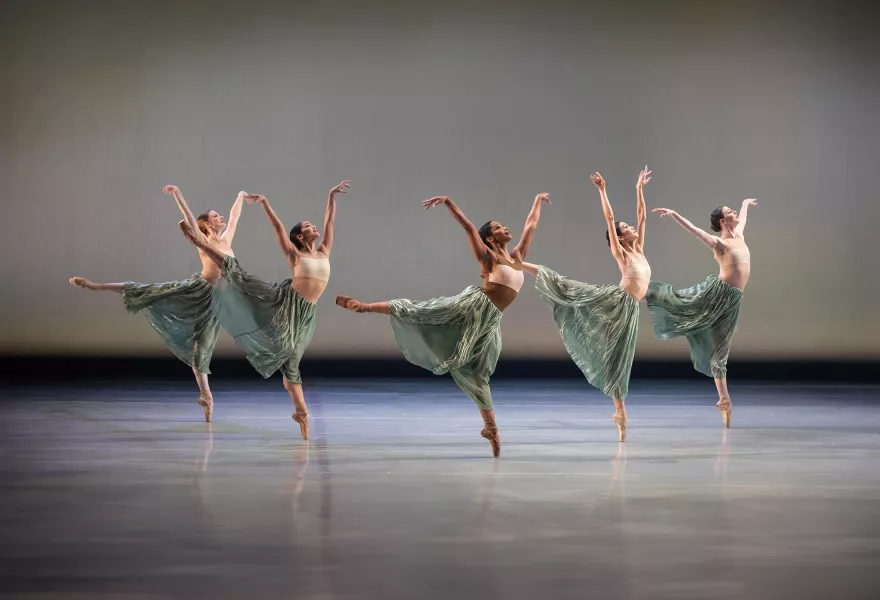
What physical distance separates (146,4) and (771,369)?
6327mm

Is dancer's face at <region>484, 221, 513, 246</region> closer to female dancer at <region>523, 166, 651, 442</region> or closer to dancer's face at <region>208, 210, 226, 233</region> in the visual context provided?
female dancer at <region>523, 166, 651, 442</region>

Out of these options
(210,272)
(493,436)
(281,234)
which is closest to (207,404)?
(210,272)

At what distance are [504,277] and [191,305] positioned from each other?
2.15m

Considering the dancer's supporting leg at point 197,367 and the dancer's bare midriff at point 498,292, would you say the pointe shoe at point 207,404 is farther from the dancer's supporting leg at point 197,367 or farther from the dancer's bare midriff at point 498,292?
the dancer's bare midriff at point 498,292

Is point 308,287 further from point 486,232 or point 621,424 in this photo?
point 621,424

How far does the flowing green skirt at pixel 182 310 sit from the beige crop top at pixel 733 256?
3076 millimetres

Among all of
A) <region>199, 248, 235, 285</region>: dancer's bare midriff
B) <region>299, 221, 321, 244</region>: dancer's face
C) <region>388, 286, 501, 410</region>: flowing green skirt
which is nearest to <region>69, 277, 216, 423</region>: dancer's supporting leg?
<region>199, 248, 235, 285</region>: dancer's bare midriff

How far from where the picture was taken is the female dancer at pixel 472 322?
187 inches

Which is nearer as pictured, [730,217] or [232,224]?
[730,217]

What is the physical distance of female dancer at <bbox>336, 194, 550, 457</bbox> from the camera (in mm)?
4742

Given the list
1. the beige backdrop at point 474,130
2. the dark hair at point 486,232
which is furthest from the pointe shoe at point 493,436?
the beige backdrop at point 474,130

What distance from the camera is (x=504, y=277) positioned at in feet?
15.7

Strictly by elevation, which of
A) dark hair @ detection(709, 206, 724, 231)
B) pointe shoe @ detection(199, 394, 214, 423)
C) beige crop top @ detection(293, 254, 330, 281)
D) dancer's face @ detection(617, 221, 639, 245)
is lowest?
pointe shoe @ detection(199, 394, 214, 423)

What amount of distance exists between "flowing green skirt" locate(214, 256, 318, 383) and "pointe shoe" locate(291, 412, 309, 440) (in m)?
0.18
